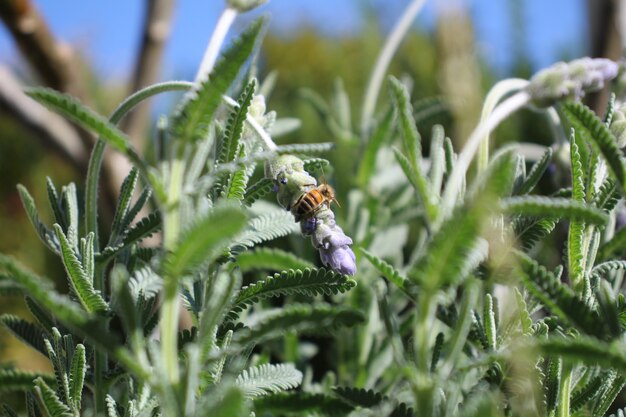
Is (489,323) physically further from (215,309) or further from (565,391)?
(215,309)

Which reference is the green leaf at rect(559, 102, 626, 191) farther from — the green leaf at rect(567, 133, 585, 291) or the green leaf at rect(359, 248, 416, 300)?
the green leaf at rect(359, 248, 416, 300)

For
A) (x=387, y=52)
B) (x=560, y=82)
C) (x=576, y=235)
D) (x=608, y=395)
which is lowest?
(x=608, y=395)

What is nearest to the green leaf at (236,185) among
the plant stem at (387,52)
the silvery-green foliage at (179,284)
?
the silvery-green foliage at (179,284)

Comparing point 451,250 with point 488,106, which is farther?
point 488,106

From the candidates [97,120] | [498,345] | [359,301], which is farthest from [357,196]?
[97,120]

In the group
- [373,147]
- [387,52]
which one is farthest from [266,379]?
[387,52]

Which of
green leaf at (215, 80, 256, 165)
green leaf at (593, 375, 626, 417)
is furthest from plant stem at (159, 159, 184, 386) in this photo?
green leaf at (593, 375, 626, 417)

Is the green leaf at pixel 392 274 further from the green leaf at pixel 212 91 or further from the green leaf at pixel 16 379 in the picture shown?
the green leaf at pixel 16 379
